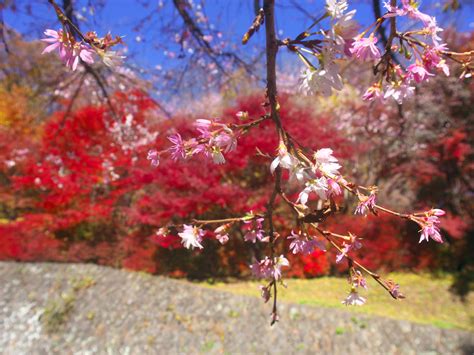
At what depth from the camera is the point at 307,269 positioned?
8.21m

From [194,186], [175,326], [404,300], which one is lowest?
[175,326]

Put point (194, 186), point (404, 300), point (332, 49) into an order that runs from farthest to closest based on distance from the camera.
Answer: point (404, 300) → point (194, 186) → point (332, 49)

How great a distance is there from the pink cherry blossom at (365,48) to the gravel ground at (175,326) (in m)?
4.67

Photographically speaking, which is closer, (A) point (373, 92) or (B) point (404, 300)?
(A) point (373, 92)

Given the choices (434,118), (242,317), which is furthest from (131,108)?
(434,118)

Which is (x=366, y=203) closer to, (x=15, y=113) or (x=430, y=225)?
(x=430, y=225)

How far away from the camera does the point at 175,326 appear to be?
531 cm

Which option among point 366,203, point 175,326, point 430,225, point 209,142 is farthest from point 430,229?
point 175,326

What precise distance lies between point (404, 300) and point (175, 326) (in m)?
4.43

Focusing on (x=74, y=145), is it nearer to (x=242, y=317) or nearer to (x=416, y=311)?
(x=242, y=317)

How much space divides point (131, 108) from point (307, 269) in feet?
18.1

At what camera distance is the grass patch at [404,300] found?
21.0 feet

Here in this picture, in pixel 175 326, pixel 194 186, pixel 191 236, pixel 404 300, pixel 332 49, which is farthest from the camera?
pixel 404 300

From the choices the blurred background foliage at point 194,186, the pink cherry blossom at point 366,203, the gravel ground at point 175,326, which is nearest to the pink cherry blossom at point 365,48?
the pink cherry blossom at point 366,203
